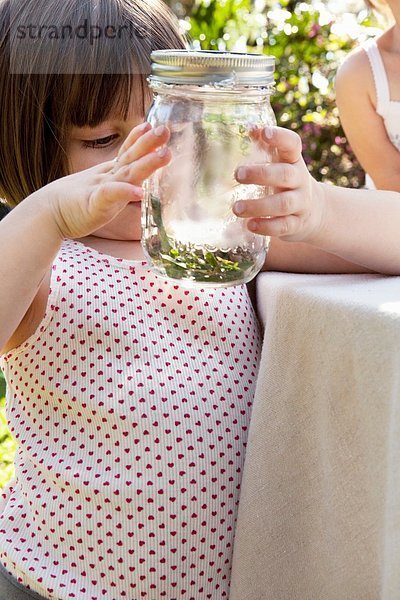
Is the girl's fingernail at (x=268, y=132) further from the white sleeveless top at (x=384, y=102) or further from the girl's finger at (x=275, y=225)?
the white sleeveless top at (x=384, y=102)

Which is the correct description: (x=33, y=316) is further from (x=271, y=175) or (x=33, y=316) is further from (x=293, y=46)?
(x=293, y=46)

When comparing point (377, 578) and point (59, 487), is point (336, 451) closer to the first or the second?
point (377, 578)

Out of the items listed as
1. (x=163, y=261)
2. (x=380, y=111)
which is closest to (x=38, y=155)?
(x=163, y=261)

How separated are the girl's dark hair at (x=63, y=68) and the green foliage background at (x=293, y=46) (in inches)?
98.7

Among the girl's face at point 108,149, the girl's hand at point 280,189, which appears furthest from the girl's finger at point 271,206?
the girl's face at point 108,149

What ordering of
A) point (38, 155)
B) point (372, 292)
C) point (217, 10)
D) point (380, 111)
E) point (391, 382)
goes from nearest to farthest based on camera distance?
point (391, 382), point (372, 292), point (38, 155), point (380, 111), point (217, 10)

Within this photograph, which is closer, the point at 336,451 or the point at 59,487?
the point at 336,451

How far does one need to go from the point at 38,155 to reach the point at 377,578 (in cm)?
93

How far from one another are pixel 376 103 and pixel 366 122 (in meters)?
0.06

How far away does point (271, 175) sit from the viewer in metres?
1.05

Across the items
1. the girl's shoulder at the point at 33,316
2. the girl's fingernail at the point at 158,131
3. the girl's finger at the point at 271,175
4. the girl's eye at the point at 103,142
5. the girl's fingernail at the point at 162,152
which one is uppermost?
the girl's fingernail at the point at 158,131

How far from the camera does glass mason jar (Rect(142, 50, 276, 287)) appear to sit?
1.01m

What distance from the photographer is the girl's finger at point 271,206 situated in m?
1.04

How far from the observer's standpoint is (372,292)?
1.07 metres
